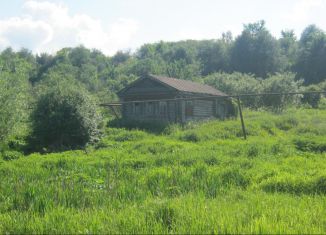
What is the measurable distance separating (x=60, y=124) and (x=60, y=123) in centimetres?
5

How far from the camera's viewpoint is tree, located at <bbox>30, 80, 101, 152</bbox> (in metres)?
20.8

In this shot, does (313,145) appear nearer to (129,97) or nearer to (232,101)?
(129,97)

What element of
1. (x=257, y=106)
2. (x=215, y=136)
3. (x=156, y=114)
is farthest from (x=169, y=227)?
(x=257, y=106)

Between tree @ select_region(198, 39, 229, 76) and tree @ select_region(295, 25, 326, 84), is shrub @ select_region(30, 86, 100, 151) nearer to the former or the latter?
tree @ select_region(295, 25, 326, 84)

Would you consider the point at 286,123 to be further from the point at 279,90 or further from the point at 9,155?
the point at 279,90

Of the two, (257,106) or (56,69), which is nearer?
(257,106)

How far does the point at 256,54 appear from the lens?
71.5 m

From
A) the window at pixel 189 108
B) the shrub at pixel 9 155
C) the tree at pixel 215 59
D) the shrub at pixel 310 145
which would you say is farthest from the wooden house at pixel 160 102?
the tree at pixel 215 59

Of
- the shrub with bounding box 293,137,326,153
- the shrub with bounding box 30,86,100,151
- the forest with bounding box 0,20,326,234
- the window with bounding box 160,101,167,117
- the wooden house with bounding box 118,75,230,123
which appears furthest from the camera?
the window with bounding box 160,101,167,117

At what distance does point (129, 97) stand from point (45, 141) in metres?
10.7

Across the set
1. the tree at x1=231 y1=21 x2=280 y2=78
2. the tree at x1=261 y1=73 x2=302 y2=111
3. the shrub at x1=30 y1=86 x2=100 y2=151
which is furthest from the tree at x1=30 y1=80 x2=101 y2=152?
the tree at x1=231 y1=21 x2=280 y2=78

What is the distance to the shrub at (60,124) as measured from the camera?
2078 centimetres

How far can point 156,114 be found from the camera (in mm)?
29375

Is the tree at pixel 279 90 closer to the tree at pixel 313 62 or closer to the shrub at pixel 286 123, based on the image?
the shrub at pixel 286 123
